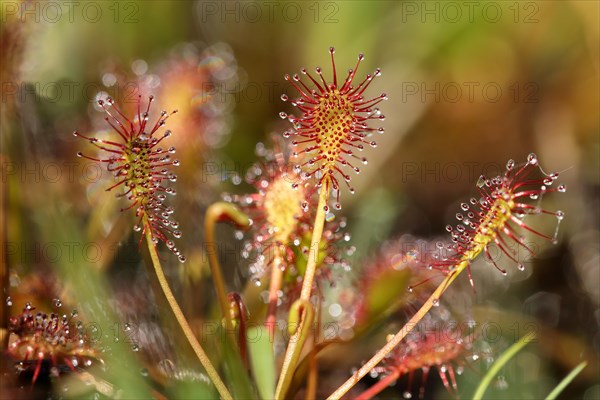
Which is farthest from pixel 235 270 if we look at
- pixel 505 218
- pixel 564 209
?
pixel 564 209

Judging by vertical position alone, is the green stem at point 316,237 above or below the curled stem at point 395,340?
above

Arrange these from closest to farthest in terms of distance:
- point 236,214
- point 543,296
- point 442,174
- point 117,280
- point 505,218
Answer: point 505,218
point 236,214
point 117,280
point 543,296
point 442,174

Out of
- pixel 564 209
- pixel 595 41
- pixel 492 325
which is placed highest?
pixel 595 41

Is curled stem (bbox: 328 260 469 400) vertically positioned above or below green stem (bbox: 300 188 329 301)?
below

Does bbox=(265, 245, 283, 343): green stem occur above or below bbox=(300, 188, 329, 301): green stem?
below

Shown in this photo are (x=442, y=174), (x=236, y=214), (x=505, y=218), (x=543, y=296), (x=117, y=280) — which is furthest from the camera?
(x=442, y=174)

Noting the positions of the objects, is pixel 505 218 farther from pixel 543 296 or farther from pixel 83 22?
pixel 83 22
